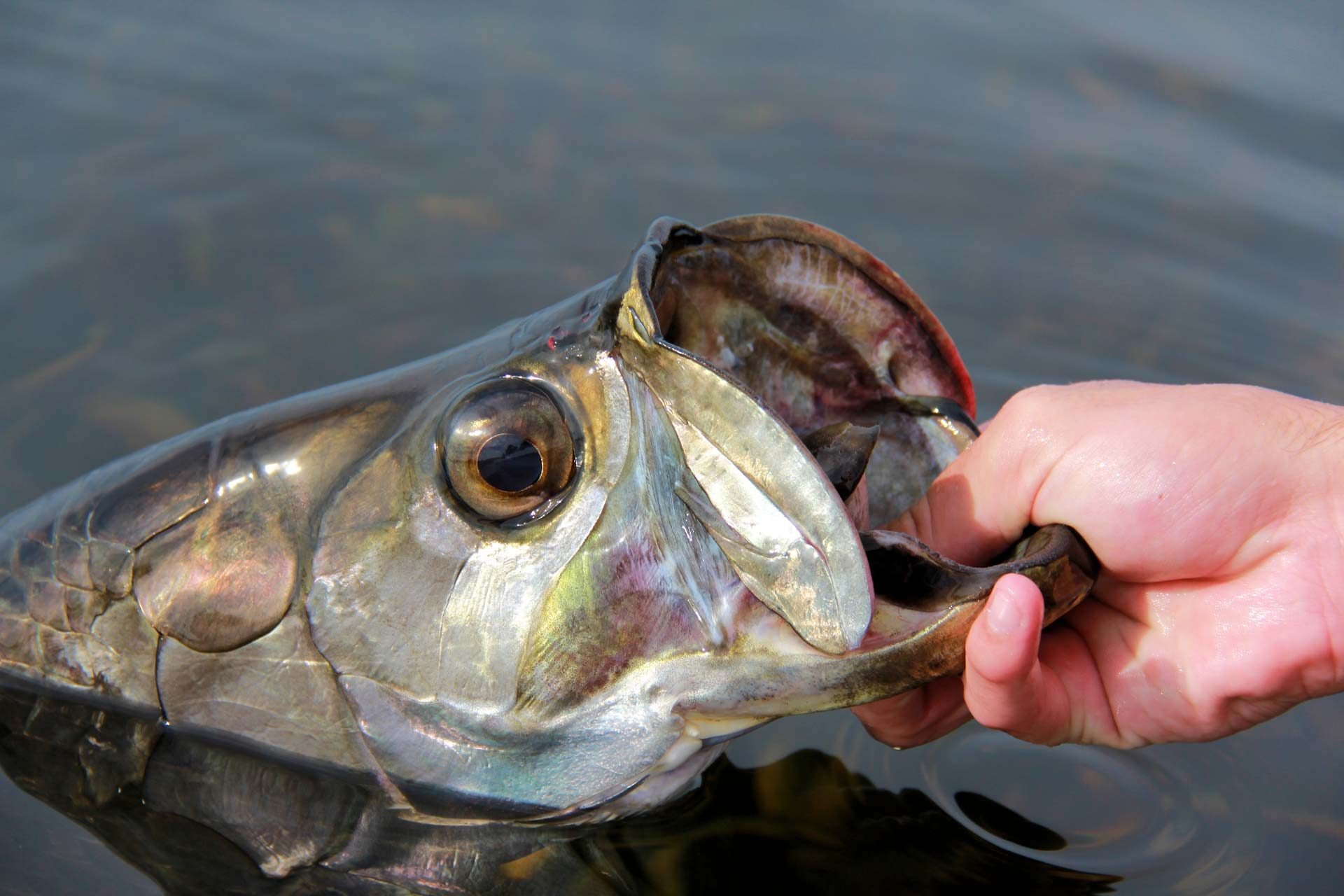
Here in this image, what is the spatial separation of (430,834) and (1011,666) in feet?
3.38

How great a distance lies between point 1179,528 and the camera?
6.68ft

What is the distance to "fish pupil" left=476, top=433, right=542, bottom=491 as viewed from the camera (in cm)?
181

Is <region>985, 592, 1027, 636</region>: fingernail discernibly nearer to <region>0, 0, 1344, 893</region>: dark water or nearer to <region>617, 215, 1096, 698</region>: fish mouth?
<region>617, 215, 1096, 698</region>: fish mouth

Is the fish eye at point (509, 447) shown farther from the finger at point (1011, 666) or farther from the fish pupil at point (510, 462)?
the finger at point (1011, 666)

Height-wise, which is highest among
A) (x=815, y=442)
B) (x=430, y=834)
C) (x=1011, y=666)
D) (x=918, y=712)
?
(x=815, y=442)

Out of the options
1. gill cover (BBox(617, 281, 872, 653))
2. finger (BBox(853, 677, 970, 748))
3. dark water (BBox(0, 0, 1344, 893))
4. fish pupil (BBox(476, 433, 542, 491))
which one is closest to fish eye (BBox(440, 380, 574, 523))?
fish pupil (BBox(476, 433, 542, 491))

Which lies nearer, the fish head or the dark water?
the fish head

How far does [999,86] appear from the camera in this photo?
194 inches

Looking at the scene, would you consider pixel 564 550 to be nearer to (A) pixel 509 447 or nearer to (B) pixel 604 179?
(A) pixel 509 447

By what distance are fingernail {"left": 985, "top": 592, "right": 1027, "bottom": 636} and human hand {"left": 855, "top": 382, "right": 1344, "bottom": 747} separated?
6.4 inches

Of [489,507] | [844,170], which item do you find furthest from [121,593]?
[844,170]

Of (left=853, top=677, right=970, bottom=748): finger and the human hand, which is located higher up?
the human hand

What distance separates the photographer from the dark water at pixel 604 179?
3.80 meters

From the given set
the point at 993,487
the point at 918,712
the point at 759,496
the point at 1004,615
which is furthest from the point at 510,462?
the point at 918,712
